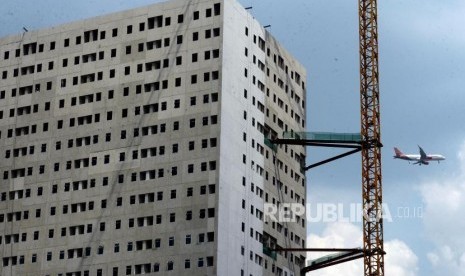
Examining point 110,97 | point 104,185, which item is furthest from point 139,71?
point 104,185

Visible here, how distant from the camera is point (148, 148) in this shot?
109m

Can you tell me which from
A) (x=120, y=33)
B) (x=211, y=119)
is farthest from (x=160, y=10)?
(x=211, y=119)

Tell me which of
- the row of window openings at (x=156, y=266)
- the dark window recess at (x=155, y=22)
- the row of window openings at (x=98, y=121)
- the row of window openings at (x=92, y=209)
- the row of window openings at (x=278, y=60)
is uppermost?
the dark window recess at (x=155, y=22)

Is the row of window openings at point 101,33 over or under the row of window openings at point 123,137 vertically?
over

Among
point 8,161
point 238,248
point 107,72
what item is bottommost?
point 238,248

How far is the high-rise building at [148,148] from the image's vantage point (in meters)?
105

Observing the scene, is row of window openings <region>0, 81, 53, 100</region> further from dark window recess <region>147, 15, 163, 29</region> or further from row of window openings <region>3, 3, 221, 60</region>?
dark window recess <region>147, 15, 163, 29</region>

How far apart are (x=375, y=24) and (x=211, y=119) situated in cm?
2490

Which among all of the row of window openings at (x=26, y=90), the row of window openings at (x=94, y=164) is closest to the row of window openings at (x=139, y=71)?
the row of window openings at (x=26, y=90)

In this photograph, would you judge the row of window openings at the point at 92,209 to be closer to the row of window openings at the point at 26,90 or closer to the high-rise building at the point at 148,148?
the high-rise building at the point at 148,148

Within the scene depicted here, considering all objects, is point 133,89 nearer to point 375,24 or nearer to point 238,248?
point 238,248

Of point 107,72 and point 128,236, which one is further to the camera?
point 107,72

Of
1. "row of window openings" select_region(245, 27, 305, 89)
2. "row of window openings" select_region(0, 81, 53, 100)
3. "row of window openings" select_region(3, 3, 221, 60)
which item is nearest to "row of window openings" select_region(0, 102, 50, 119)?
"row of window openings" select_region(0, 81, 53, 100)

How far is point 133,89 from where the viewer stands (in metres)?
111
